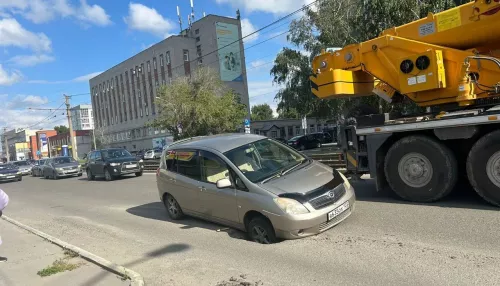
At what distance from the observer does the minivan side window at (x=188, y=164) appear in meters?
7.16

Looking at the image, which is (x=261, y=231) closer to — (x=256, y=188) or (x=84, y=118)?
(x=256, y=188)

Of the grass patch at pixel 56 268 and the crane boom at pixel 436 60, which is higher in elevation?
the crane boom at pixel 436 60

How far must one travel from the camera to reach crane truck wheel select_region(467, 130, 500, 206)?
6277mm

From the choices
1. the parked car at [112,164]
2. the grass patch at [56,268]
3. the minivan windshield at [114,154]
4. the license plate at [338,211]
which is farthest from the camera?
the minivan windshield at [114,154]

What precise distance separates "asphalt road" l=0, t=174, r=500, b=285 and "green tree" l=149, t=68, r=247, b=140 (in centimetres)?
1923

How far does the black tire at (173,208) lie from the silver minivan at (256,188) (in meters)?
0.02

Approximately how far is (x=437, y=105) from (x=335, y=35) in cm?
1340

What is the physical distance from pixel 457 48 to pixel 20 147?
452ft

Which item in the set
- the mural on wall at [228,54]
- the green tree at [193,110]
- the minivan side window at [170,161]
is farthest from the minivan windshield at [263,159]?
the mural on wall at [228,54]

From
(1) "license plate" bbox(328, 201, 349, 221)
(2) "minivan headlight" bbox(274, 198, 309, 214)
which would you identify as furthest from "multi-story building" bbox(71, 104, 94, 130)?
(2) "minivan headlight" bbox(274, 198, 309, 214)

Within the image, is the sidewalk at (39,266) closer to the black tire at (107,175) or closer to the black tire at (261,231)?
the black tire at (261,231)

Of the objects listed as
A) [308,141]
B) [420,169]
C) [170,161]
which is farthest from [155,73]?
[420,169]

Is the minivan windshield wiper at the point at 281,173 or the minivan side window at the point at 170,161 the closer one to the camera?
the minivan windshield wiper at the point at 281,173

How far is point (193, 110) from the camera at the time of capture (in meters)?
27.5
